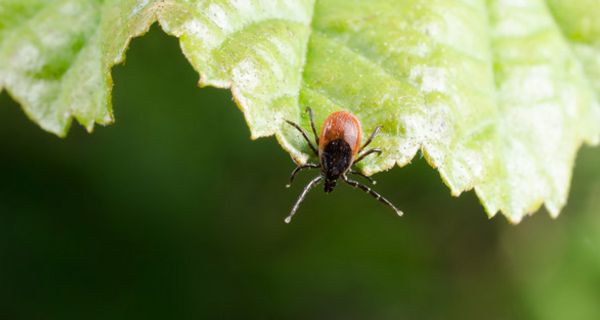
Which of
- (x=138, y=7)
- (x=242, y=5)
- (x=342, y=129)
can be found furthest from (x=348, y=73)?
(x=138, y=7)

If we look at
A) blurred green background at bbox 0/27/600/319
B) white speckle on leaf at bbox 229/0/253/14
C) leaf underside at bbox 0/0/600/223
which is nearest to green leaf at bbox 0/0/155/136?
leaf underside at bbox 0/0/600/223

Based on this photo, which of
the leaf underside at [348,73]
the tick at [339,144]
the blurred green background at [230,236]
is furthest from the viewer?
the blurred green background at [230,236]

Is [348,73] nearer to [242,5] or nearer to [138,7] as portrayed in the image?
[242,5]

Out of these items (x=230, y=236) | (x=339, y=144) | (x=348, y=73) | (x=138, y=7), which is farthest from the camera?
(x=230, y=236)

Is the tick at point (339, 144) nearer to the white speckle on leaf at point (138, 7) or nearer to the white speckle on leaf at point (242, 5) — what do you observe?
the white speckle on leaf at point (242, 5)

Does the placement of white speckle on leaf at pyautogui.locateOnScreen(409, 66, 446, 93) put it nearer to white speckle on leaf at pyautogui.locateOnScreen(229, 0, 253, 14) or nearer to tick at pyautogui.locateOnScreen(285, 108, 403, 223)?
tick at pyautogui.locateOnScreen(285, 108, 403, 223)

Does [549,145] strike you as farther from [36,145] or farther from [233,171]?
[36,145]

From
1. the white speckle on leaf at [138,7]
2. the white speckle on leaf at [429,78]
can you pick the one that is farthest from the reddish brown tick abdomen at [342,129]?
the white speckle on leaf at [138,7]
